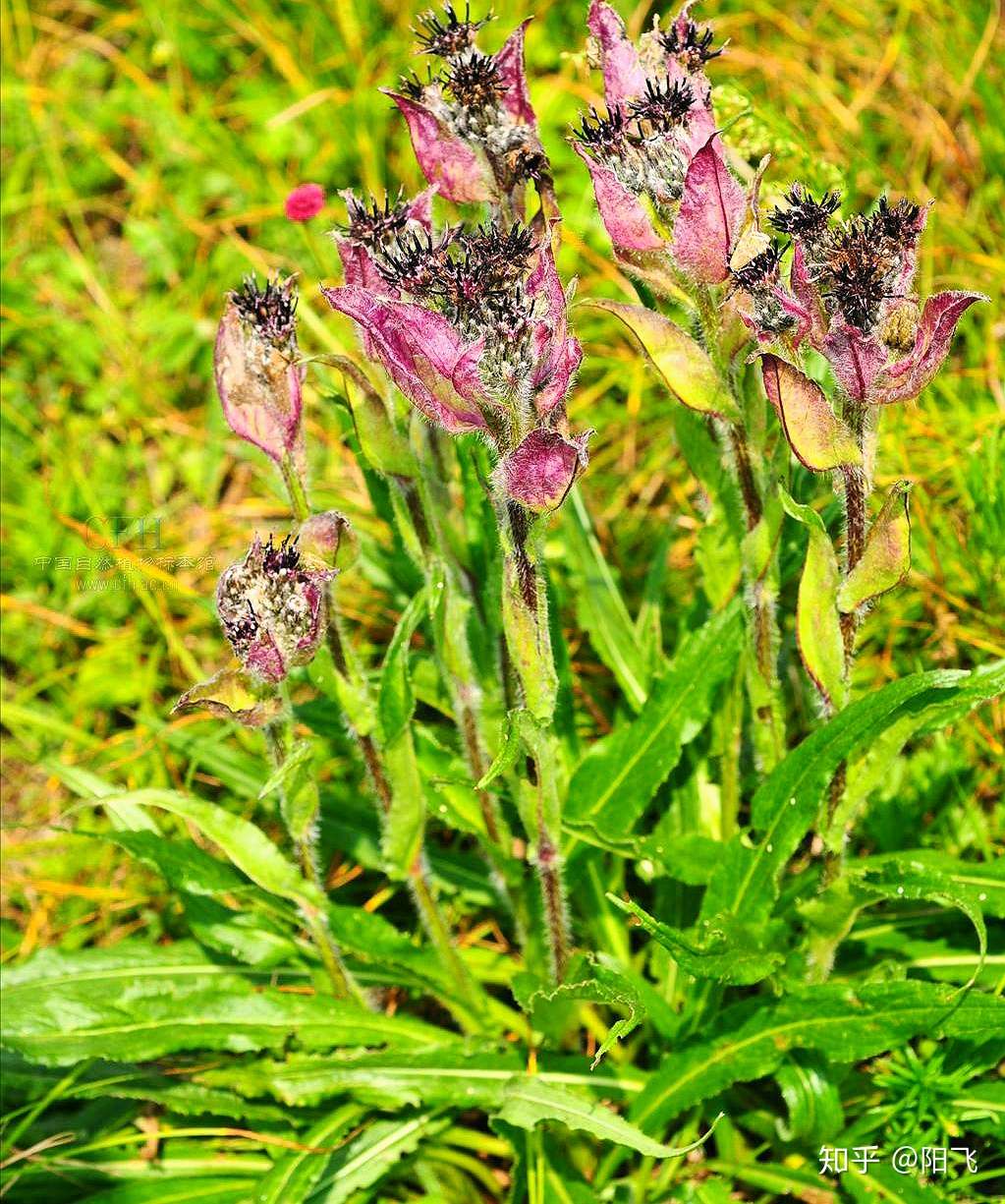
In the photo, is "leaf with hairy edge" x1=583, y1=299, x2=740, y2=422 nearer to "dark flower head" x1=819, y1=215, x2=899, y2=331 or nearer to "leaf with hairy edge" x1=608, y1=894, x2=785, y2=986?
"dark flower head" x1=819, y1=215, x2=899, y2=331

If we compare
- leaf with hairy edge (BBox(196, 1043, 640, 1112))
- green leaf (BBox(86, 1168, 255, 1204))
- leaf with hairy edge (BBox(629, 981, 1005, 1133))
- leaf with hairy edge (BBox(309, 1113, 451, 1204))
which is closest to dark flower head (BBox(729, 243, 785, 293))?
leaf with hairy edge (BBox(629, 981, 1005, 1133))

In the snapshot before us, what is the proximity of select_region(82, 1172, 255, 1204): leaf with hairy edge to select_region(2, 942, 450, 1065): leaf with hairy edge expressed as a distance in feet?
1.40

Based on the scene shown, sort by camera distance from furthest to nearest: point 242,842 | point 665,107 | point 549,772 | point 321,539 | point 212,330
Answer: point 212,330 → point 242,842 → point 549,772 → point 321,539 → point 665,107

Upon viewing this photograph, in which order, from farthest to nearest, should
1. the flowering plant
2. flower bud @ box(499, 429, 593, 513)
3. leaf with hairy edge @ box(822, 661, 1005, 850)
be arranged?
leaf with hairy edge @ box(822, 661, 1005, 850) → the flowering plant → flower bud @ box(499, 429, 593, 513)

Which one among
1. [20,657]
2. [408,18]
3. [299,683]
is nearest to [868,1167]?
[299,683]

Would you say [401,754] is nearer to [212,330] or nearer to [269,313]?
[269,313]

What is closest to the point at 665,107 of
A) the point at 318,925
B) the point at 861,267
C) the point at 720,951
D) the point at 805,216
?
the point at 805,216

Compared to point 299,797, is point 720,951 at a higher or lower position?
→ lower

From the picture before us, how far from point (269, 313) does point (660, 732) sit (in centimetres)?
→ 152

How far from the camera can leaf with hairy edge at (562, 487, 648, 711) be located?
13.4ft

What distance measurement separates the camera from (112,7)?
7.19 metres

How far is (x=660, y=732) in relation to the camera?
11.5 ft

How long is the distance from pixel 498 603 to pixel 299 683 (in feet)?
4.41

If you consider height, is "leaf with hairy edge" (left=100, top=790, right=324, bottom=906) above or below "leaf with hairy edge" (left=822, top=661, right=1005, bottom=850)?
below
